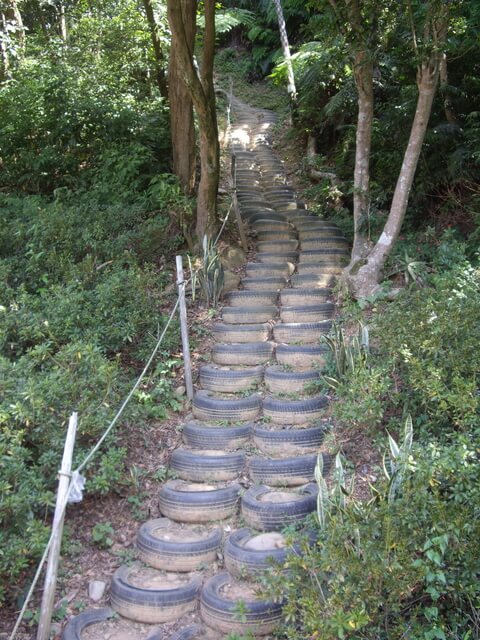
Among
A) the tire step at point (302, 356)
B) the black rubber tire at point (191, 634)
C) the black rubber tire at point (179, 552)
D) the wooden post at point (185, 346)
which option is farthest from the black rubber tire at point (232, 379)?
the black rubber tire at point (191, 634)

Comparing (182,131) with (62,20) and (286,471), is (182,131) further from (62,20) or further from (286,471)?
(286,471)

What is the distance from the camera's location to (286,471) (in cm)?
448

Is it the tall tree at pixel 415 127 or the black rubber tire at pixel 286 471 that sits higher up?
the tall tree at pixel 415 127

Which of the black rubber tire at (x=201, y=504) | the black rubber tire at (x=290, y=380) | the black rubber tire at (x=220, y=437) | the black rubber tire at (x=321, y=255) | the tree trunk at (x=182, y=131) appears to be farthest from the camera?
the tree trunk at (x=182, y=131)

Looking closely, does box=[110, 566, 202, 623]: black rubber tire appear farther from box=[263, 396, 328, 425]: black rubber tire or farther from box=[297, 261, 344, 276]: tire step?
box=[297, 261, 344, 276]: tire step

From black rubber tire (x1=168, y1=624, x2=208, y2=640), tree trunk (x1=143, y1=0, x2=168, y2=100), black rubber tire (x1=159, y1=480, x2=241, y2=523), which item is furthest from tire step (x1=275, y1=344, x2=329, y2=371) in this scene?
tree trunk (x1=143, y1=0, x2=168, y2=100)

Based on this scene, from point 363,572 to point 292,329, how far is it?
3.48m

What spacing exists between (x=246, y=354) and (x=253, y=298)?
3.64 ft

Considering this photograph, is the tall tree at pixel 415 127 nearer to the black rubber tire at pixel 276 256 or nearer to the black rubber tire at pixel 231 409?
the black rubber tire at pixel 276 256

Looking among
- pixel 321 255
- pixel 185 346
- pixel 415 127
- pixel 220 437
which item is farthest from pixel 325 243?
pixel 220 437

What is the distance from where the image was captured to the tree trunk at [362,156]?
6617 mm

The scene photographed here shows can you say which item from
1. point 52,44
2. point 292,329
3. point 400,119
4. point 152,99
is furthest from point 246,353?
point 52,44

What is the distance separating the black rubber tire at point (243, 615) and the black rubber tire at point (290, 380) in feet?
7.36

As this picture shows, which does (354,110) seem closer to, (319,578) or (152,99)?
(152,99)
